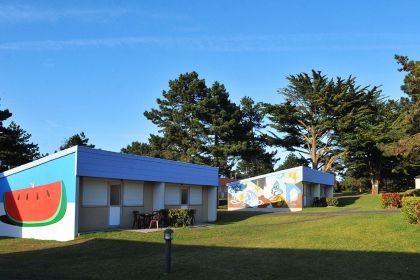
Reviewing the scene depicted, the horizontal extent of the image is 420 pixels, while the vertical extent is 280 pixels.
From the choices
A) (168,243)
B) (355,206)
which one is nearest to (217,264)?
(168,243)

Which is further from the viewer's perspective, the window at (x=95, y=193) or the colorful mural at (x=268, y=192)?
the colorful mural at (x=268, y=192)

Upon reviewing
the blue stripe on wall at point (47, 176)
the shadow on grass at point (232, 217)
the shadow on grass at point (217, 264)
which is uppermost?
the blue stripe on wall at point (47, 176)

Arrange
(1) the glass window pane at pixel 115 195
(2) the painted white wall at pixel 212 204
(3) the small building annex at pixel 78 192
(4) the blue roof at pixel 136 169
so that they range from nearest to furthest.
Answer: (3) the small building annex at pixel 78 192
(4) the blue roof at pixel 136 169
(1) the glass window pane at pixel 115 195
(2) the painted white wall at pixel 212 204

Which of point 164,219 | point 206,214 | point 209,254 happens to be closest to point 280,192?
point 206,214

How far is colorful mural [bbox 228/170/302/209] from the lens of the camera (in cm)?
4156

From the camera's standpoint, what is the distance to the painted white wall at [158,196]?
2559cm

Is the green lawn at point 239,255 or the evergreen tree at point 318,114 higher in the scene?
the evergreen tree at point 318,114

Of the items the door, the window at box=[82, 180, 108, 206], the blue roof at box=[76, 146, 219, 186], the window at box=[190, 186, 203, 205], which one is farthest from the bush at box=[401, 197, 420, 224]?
the window at box=[190, 186, 203, 205]

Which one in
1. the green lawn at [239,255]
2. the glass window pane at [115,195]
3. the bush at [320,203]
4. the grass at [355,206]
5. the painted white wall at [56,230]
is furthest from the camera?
the bush at [320,203]

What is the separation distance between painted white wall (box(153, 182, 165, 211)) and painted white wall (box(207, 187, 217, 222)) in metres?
6.05

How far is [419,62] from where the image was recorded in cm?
2959

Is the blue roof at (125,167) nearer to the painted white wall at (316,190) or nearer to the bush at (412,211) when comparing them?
the bush at (412,211)

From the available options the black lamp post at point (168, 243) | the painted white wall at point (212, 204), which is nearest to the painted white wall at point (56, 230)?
the black lamp post at point (168, 243)

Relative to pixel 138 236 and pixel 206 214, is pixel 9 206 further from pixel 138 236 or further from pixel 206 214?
pixel 206 214
